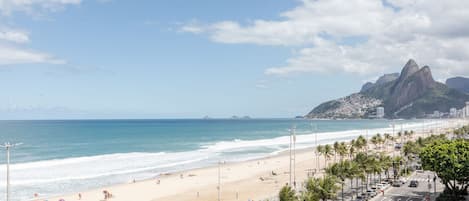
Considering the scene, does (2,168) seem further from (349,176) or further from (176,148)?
(349,176)

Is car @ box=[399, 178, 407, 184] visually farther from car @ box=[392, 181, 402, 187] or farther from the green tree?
Result: the green tree

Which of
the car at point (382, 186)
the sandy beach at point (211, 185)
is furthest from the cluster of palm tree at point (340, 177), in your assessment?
the sandy beach at point (211, 185)

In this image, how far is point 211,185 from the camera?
63750 millimetres

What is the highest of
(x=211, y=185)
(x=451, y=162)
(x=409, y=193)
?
(x=451, y=162)

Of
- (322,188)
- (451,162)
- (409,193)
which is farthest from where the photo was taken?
(409,193)

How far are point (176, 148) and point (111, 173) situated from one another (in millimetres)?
47671

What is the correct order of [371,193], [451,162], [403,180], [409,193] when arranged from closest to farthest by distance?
[451,162] < [371,193] < [409,193] < [403,180]

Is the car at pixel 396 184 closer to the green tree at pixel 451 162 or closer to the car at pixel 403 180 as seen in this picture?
the car at pixel 403 180

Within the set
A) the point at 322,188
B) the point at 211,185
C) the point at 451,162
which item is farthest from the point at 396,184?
the point at 211,185

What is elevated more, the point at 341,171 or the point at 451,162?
the point at 451,162

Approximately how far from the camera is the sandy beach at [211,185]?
5493cm

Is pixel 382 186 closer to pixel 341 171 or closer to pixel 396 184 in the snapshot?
pixel 396 184

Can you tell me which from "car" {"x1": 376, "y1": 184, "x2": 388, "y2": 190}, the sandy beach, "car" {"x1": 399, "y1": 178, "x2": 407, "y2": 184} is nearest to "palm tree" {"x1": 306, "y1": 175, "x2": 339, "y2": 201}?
the sandy beach

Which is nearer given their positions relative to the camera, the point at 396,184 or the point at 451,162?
the point at 451,162
